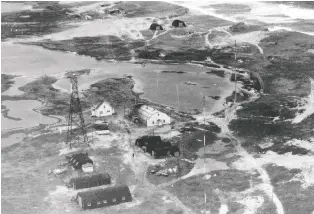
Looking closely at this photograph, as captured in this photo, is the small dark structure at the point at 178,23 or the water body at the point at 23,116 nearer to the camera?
the water body at the point at 23,116

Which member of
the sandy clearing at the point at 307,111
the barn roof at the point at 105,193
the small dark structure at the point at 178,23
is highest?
the small dark structure at the point at 178,23

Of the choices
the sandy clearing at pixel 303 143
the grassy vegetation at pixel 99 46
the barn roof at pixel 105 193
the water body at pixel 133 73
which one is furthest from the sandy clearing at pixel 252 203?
the grassy vegetation at pixel 99 46

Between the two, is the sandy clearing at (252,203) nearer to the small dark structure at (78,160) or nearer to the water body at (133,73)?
the small dark structure at (78,160)

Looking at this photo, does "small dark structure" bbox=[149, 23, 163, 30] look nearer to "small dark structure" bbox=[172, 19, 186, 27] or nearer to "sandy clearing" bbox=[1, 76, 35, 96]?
"small dark structure" bbox=[172, 19, 186, 27]

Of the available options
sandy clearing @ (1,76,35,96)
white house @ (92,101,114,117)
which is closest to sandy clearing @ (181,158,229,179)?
white house @ (92,101,114,117)

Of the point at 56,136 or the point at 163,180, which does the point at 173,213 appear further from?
the point at 56,136

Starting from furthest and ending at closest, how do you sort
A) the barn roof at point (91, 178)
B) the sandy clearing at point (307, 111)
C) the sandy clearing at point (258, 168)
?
the sandy clearing at point (307, 111) < the barn roof at point (91, 178) < the sandy clearing at point (258, 168)
